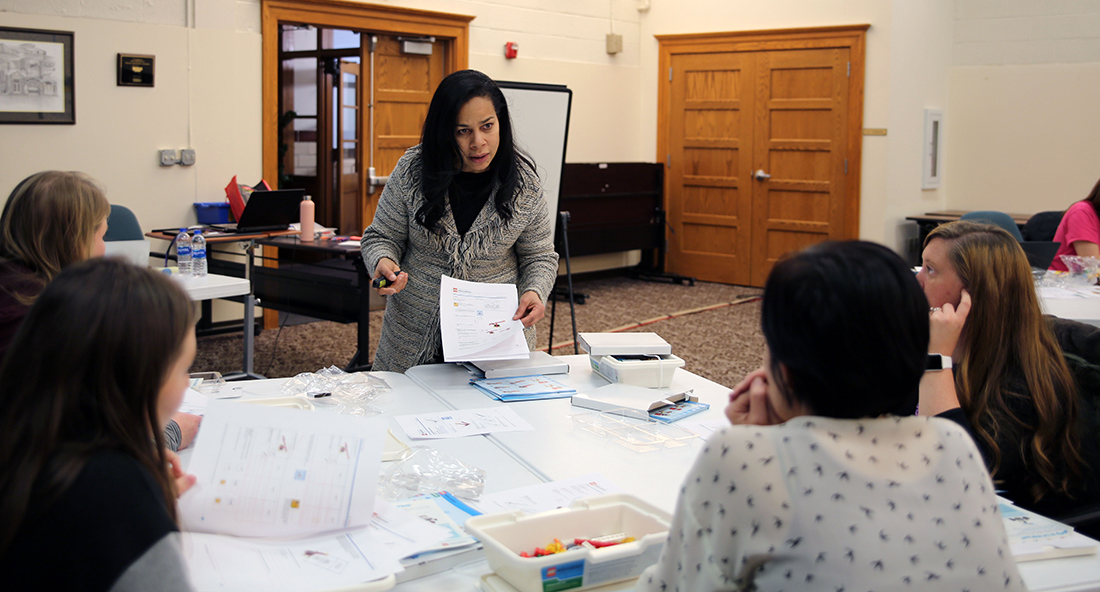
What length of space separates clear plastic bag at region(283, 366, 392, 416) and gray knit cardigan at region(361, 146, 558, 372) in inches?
8.6

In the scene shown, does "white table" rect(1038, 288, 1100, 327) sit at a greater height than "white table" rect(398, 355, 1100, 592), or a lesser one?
greater

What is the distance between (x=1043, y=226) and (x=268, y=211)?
4.46 meters

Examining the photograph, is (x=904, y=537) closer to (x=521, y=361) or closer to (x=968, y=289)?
(x=968, y=289)

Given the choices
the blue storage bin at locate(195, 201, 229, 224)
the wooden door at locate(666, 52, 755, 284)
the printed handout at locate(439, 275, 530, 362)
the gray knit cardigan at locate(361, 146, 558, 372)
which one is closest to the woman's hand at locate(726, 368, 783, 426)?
the printed handout at locate(439, 275, 530, 362)

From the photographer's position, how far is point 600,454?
66.1 inches

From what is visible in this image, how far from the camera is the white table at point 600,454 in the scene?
49.0 inches

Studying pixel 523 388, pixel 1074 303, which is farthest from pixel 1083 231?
pixel 523 388

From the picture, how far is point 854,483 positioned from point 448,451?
0.93m

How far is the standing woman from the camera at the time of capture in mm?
2232

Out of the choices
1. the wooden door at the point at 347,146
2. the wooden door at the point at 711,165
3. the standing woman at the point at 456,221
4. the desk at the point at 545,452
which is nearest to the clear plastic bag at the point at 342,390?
the desk at the point at 545,452

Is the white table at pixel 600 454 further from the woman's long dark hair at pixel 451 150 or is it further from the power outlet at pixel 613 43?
the power outlet at pixel 613 43

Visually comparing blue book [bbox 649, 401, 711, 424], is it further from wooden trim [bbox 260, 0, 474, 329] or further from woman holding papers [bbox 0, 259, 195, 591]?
wooden trim [bbox 260, 0, 474, 329]

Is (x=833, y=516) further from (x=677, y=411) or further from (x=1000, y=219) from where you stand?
(x=1000, y=219)

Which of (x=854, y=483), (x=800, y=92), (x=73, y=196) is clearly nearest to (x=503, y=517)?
(x=854, y=483)
